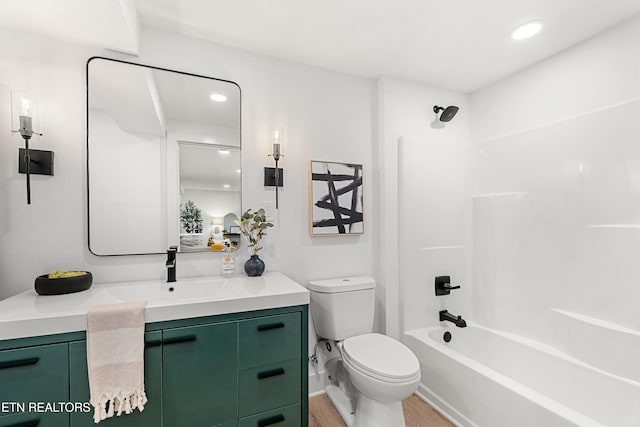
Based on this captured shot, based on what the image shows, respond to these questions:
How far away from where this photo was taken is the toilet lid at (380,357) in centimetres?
156

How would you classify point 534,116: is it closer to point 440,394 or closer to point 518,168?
point 518,168

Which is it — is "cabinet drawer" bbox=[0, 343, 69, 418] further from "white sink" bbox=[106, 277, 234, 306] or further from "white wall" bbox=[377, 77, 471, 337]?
"white wall" bbox=[377, 77, 471, 337]

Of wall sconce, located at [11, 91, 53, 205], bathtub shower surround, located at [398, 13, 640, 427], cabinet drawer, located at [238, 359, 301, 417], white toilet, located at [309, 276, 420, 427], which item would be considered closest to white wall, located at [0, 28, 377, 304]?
wall sconce, located at [11, 91, 53, 205]

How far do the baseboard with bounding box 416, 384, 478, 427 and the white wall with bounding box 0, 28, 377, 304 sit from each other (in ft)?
3.17

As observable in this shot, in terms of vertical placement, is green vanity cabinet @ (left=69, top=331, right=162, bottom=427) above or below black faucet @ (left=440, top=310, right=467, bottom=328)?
above

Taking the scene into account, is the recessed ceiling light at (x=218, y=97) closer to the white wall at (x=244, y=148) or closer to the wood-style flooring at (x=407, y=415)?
the white wall at (x=244, y=148)

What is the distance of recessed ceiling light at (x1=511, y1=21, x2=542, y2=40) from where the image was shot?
175cm

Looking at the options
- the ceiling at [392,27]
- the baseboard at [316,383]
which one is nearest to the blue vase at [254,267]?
the baseboard at [316,383]

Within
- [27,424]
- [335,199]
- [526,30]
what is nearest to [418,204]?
[335,199]

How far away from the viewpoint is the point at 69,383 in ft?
3.77

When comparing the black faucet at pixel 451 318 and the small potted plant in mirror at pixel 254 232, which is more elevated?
the small potted plant in mirror at pixel 254 232

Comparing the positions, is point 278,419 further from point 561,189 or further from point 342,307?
point 561,189

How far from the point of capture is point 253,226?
1.92m

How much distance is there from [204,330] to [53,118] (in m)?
1.39
